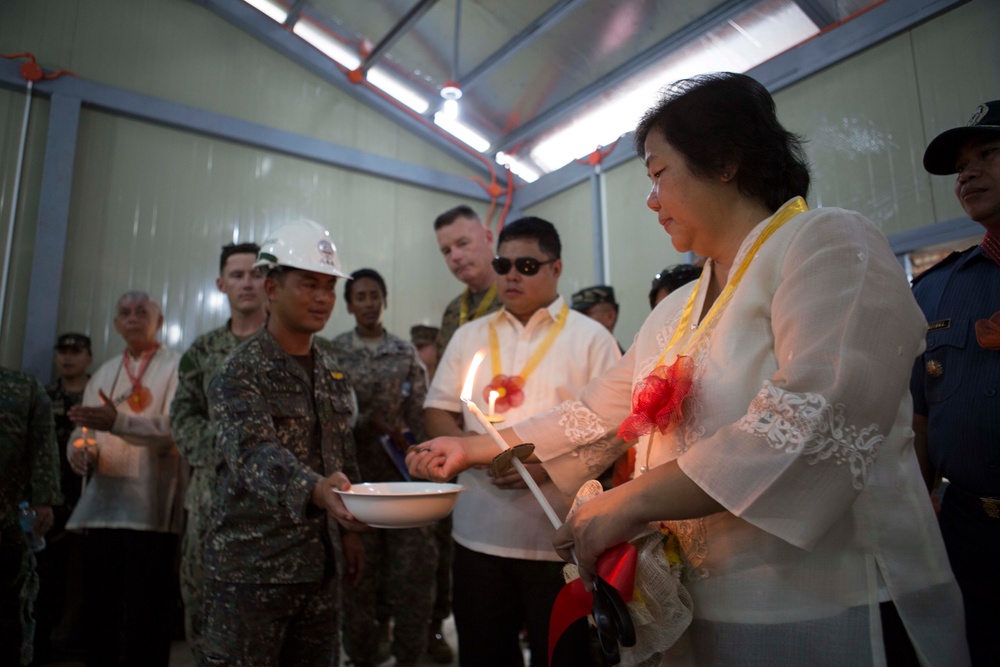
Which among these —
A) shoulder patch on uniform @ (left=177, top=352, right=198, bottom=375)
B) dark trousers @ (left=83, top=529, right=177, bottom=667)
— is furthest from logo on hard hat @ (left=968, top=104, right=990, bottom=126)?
dark trousers @ (left=83, top=529, right=177, bottom=667)

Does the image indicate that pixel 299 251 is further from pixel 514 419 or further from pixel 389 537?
pixel 389 537

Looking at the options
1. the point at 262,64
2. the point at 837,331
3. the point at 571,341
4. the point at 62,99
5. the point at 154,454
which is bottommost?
the point at 154,454

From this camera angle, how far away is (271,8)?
527 centimetres

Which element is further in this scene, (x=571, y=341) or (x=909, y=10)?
(x=909, y=10)

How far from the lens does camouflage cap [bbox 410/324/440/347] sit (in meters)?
5.41

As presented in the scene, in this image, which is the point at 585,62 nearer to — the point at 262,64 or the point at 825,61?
the point at 825,61

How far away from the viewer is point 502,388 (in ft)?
6.97

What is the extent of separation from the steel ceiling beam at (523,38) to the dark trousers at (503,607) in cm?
389

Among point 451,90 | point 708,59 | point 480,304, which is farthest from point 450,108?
point 480,304

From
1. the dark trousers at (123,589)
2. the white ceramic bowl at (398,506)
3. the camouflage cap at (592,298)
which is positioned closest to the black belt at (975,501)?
the white ceramic bowl at (398,506)

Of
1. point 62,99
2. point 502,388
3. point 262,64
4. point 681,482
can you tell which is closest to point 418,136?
point 262,64

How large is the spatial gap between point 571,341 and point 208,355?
182 cm

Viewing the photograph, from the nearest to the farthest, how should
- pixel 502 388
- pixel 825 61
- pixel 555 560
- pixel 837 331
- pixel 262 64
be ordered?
pixel 837 331
pixel 555 560
pixel 502 388
pixel 825 61
pixel 262 64

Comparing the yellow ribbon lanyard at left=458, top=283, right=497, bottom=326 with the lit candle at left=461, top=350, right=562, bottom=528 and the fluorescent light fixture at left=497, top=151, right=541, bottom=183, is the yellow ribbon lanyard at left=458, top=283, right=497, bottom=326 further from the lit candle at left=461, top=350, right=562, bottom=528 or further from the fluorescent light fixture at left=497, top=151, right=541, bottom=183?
the fluorescent light fixture at left=497, top=151, right=541, bottom=183
